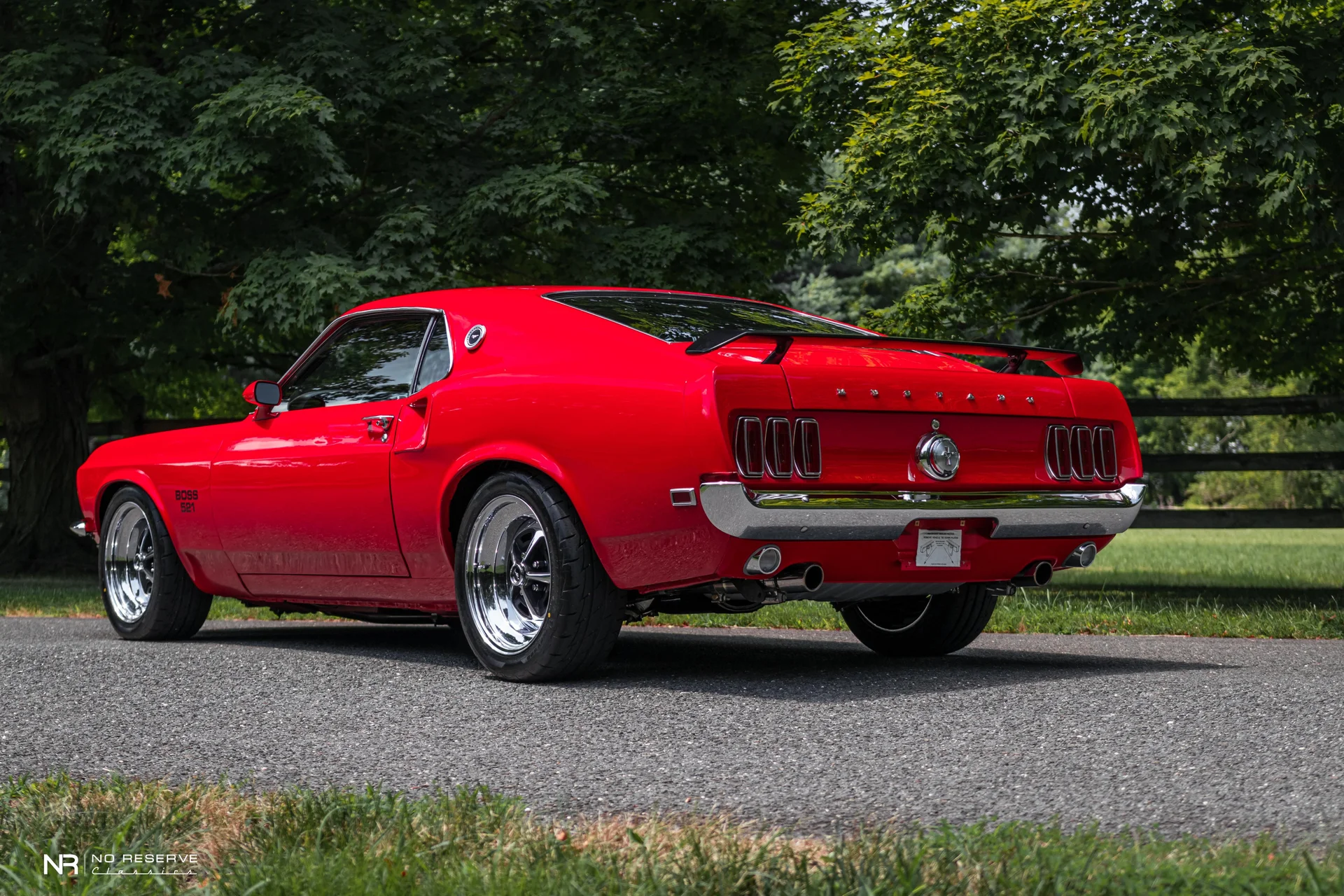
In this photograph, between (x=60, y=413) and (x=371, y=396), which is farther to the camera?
(x=60, y=413)

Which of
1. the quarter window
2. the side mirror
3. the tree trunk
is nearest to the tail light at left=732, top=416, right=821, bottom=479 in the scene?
the quarter window

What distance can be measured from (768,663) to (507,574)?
1364 mm

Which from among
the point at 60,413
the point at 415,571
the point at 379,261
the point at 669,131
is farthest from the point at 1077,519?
the point at 60,413

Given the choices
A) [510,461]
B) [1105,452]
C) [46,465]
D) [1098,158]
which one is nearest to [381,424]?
[510,461]

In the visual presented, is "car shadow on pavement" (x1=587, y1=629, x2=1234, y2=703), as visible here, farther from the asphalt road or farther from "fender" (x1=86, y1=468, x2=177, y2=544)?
"fender" (x1=86, y1=468, x2=177, y2=544)

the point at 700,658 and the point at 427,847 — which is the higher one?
the point at 427,847

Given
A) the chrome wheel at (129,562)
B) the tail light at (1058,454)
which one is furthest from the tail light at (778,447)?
the chrome wheel at (129,562)

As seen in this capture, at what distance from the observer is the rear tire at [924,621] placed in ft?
21.2

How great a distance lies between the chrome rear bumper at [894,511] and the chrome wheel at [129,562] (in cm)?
A: 378

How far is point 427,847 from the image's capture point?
314 centimetres

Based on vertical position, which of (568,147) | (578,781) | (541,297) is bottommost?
(578,781)

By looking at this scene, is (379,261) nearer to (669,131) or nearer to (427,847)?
(669,131)

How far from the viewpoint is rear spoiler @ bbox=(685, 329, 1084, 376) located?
5117 mm

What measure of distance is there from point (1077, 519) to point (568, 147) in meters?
10.3
